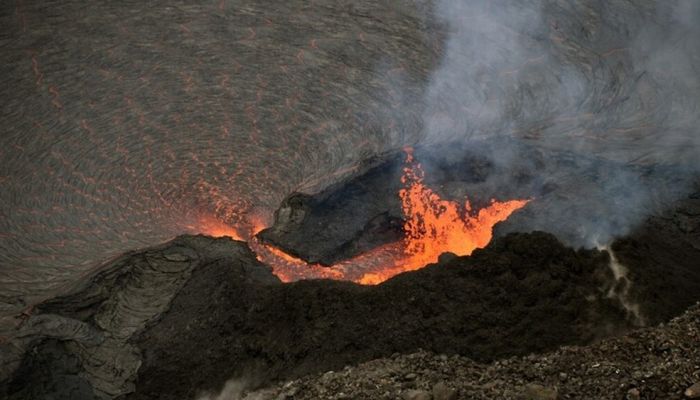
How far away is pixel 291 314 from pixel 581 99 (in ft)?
12.6

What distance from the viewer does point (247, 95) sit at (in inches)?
333

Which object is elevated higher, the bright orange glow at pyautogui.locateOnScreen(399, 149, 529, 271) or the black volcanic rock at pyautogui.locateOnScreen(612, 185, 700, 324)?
the black volcanic rock at pyautogui.locateOnScreen(612, 185, 700, 324)

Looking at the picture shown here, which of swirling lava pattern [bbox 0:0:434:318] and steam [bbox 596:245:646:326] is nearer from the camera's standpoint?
steam [bbox 596:245:646:326]

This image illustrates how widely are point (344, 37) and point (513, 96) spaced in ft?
7.84

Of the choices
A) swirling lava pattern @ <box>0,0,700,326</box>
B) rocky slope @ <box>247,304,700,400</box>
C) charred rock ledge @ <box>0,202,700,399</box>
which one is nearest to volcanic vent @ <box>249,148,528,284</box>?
charred rock ledge @ <box>0,202,700,399</box>

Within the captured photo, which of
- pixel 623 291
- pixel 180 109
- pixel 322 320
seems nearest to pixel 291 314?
pixel 322 320

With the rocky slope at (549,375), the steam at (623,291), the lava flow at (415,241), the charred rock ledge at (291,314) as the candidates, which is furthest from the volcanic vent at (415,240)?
the rocky slope at (549,375)

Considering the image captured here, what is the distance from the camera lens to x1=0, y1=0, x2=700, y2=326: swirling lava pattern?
6.92 meters

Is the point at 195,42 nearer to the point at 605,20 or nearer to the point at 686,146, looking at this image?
the point at 605,20

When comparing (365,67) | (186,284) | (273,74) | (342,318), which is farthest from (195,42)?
(342,318)

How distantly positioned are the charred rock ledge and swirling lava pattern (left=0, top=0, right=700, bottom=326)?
0.73 metres

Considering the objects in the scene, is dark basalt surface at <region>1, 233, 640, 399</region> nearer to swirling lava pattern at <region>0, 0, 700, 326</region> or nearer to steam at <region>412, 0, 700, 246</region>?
steam at <region>412, 0, 700, 246</region>

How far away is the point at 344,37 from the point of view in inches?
323

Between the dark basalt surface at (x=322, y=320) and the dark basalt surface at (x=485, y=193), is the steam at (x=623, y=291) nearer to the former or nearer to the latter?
the dark basalt surface at (x=322, y=320)
